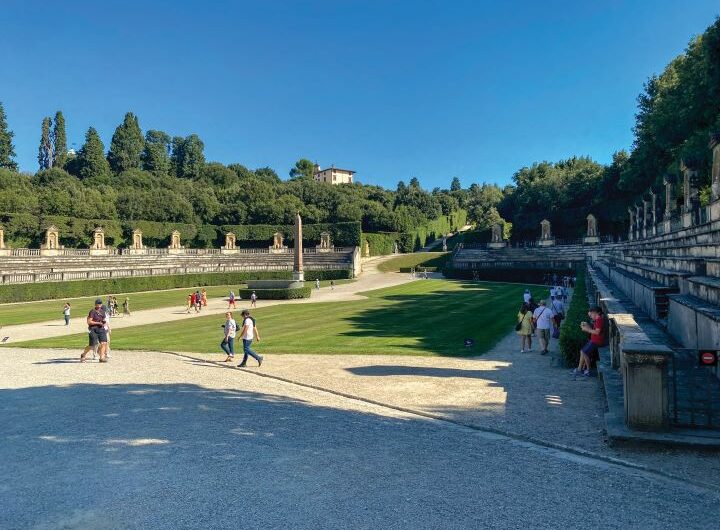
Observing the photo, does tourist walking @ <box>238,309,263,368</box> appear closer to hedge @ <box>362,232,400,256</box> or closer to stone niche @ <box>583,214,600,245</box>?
stone niche @ <box>583,214,600,245</box>

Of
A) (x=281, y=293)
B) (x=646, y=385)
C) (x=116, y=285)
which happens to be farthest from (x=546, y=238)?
(x=646, y=385)

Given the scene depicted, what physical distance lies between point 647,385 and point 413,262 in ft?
240

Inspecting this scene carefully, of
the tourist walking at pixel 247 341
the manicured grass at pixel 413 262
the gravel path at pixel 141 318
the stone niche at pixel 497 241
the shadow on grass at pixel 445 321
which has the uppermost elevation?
the stone niche at pixel 497 241

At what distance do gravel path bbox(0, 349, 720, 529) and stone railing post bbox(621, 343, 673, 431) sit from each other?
98 cm

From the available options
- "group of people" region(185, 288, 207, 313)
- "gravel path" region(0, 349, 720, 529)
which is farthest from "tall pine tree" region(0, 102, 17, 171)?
"gravel path" region(0, 349, 720, 529)

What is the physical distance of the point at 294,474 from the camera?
23.6 ft

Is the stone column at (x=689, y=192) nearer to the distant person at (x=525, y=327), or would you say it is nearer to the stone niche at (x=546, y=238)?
the distant person at (x=525, y=327)

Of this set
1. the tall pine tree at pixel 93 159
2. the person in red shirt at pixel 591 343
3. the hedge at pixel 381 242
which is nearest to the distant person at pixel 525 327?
the person in red shirt at pixel 591 343

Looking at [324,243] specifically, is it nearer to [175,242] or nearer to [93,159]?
[175,242]

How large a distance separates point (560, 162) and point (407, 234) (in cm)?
3930

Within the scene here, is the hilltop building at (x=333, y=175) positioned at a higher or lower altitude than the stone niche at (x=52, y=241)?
higher

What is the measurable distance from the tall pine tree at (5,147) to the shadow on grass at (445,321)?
306ft

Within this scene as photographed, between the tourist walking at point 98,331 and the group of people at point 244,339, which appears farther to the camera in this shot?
the tourist walking at point 98,331

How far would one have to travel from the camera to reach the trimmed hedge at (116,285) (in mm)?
43750
